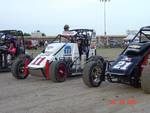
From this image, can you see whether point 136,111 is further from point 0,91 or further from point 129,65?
point 0,91

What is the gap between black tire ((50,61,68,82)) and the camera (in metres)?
11.4

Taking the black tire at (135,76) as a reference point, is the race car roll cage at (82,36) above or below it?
above

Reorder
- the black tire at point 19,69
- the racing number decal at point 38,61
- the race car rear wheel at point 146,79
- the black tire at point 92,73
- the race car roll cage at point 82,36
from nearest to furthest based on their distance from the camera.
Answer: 1. the race car rear wheel at point 146,79
2. the black tire at point 92,73
3. the racing number decal at point 38,61
4. the black tire at point 19,69
5. the race car roll cage at point 82,36

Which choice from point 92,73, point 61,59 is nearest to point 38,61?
point 61,59

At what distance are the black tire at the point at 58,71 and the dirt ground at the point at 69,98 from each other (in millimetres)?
180

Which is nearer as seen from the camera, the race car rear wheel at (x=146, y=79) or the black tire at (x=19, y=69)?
the race car rear wheel at (x=146, y=79)

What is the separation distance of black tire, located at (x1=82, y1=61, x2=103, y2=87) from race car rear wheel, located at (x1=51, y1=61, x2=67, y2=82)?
57.0 inches

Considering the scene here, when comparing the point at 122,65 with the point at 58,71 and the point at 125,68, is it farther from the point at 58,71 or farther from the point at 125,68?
the point at 58,71

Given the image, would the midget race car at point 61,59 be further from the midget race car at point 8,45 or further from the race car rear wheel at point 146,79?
the race car rear wheel at point 146,79

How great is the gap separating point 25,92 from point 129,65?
272 centimetres

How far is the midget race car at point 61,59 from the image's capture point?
1167cm

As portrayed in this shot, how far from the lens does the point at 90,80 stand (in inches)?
397

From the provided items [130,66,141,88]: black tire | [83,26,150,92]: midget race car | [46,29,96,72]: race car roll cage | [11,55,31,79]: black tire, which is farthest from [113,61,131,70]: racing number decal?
[11,55,31,79]: black tire

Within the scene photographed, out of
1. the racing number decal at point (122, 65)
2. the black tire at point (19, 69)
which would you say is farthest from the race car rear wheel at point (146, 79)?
the black tire at point (19, 69)
